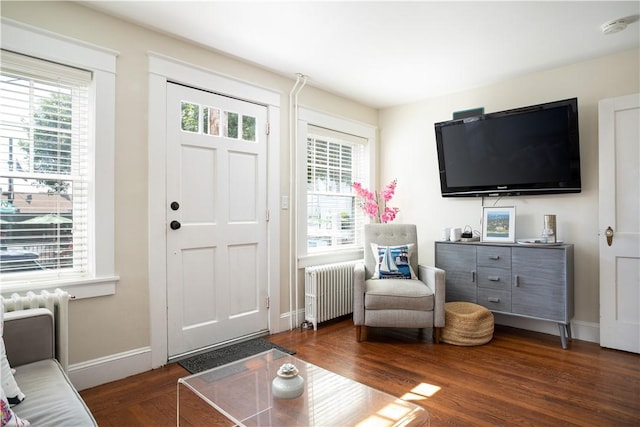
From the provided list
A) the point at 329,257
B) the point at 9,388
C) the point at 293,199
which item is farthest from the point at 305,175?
the point at 9,388

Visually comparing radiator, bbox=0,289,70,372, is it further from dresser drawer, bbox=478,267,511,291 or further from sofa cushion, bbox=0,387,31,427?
dresser drawer, bbox=478,267,511,291

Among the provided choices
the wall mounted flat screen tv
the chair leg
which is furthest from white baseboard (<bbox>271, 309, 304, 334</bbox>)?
the wall mounted flat screen tv

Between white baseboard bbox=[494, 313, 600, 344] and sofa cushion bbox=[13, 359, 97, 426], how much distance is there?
11.5ft

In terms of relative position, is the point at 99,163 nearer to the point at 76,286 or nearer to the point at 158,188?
the point at 158,188

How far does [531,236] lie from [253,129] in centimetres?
275

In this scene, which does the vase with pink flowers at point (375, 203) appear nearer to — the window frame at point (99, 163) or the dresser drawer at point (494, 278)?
the dresser drawer at point (494, 278)

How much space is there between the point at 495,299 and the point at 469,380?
1.10 metres

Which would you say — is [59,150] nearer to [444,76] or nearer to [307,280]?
[307,280]

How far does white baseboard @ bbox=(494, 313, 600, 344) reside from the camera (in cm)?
312

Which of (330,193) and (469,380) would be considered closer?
(469,380)

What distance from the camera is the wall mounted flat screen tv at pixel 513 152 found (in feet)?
10.2

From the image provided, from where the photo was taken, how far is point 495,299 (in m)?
3.26

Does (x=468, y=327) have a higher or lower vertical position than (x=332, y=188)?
lower

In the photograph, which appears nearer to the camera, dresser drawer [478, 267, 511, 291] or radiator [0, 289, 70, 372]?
radiator [0, 289, 70, 372]
